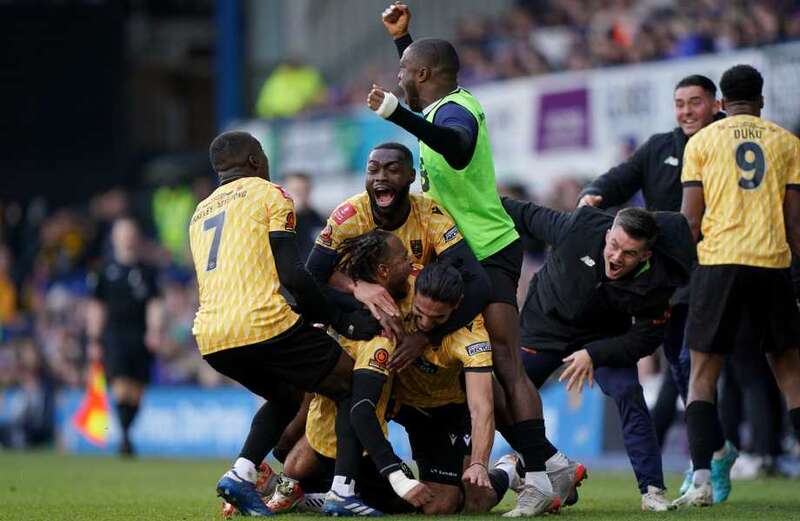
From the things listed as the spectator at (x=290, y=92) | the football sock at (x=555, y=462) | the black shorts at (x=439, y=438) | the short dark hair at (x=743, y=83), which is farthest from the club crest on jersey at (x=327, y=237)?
the spectator at (x=290, y=92)

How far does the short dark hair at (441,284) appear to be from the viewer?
763 cm

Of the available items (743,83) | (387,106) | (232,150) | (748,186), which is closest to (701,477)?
(748,186)

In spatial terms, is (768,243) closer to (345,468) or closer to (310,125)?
(345,468)

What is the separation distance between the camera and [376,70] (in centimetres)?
2209

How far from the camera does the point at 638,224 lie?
806 cm

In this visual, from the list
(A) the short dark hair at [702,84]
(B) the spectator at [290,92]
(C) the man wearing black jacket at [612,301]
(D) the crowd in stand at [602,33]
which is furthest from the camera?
(B) the spectator at [290,92]

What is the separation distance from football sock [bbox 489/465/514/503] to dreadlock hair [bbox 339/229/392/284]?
1.28 meters

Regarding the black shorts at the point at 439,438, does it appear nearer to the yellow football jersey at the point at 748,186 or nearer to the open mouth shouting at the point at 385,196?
the open mouth shouting at the point at 385,196

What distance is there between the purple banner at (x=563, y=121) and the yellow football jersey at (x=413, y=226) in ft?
25.5

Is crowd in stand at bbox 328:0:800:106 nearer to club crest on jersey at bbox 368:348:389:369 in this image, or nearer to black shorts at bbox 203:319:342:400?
club crest on jersey at bbox 368:348:389:369

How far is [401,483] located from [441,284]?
3.32 feet

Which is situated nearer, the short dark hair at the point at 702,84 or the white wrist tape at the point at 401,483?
the white wrist tape at the point at 401,483

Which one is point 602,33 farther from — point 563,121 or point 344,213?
point 344,213

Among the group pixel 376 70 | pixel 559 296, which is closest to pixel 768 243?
pixel 559 296
